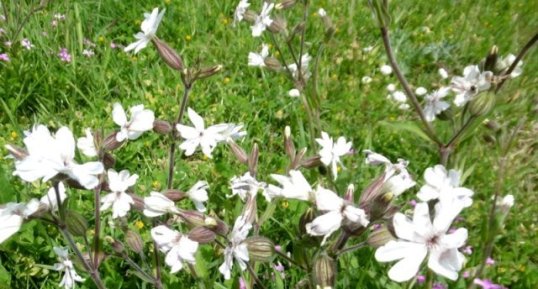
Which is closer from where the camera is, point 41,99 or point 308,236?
point 308,236

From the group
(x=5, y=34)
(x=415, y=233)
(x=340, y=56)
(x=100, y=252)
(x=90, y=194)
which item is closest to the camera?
(x=415, y=233)

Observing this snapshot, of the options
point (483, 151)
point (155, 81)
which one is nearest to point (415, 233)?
point (483, 151)

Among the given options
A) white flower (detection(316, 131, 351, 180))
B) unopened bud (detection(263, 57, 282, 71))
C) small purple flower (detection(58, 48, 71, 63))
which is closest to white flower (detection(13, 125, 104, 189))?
white flower (detection(316, 131, 351, 180))

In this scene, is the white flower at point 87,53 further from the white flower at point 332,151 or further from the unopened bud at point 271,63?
the white flower at point 332,151

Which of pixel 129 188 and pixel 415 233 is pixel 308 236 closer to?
pixel 415 233

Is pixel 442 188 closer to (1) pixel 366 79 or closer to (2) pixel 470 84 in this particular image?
(2) pixel 470 84

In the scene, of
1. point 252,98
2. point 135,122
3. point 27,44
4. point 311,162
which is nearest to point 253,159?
point 311,162

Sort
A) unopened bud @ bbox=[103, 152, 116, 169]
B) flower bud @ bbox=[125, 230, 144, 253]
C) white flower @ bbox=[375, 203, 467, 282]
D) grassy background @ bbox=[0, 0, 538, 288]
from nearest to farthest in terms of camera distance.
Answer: white flower @ bbox=[375, 203, 467, 282] → unopened bud @ bbox=[103, 152, 116, 169] → flower bud @ bbox=[125, 230, 144, 253] → grassy background @ bbox=[0, 0, 538, 288]

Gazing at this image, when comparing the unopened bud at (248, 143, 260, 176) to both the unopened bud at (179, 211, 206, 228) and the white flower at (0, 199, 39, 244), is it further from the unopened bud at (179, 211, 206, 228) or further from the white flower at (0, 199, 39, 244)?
the white flower at (0, 199, 39, 244)
